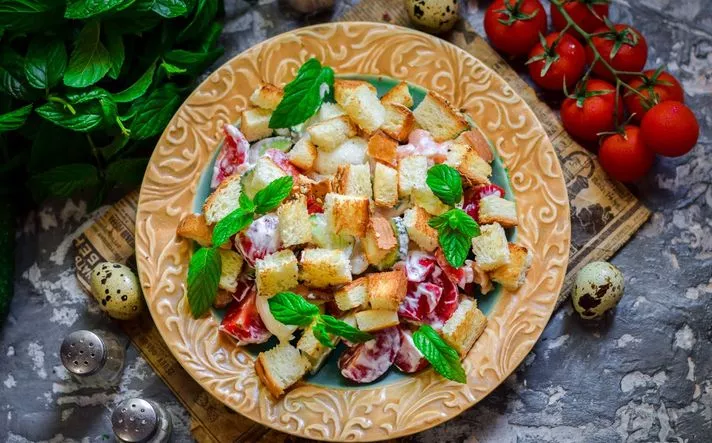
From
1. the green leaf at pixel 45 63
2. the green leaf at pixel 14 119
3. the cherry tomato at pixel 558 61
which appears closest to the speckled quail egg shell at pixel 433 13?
the cherry tomato at pixel 558 61

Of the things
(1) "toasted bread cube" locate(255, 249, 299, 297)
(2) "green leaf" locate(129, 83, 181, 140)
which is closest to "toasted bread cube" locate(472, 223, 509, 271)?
(1) "toasted bread cube" locate(255, 249, 299, 297)

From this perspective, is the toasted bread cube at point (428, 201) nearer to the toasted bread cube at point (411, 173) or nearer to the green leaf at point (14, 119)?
the toasted bread cube at point (411, 173)

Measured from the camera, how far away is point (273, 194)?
2.20 meters

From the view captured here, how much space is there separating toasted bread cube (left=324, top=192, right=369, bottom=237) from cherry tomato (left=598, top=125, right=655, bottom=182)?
3.07 ft

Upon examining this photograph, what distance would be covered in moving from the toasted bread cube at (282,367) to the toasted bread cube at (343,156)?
1.95 ft

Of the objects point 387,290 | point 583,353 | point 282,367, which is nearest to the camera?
point 387,290

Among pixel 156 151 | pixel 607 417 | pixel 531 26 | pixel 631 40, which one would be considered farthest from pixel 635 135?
pixel 156 151

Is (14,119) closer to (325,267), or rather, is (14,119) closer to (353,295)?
(325,267)

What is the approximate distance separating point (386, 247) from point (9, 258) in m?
1.43

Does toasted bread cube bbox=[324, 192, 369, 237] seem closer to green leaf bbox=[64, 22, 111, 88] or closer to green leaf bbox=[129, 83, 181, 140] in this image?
green leaf bbox=[129, 83, 181, 140]

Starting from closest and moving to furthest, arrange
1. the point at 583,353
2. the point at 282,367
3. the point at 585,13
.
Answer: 1. the point at 282,367
2. the point at 583,353
3. the point at 585,13

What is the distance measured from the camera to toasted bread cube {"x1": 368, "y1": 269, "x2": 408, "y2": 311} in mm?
2164

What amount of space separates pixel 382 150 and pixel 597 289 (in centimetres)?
85

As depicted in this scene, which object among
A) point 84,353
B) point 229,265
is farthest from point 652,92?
point 84,353
